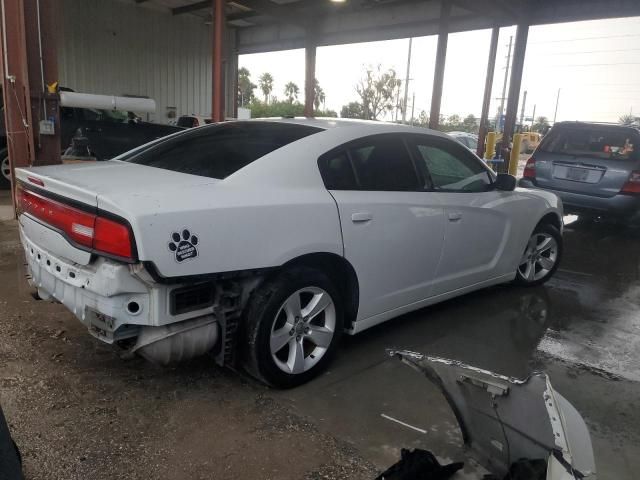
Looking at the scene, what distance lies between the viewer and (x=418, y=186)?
11.5 ft

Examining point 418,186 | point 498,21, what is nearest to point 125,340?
point 418,186

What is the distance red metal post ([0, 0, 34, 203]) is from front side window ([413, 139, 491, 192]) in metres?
4.80

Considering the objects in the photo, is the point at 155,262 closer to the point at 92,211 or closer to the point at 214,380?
the point at 92,211

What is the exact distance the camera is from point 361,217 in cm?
305

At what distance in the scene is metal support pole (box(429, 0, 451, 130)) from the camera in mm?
11711

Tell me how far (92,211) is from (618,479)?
2730mm

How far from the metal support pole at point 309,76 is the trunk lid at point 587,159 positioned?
7.62 m

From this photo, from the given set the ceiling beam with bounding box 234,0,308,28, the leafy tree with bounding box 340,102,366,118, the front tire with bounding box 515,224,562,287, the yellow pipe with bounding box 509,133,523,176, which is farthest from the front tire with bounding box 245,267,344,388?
the leafy tree with bounding box 340,102,366,118

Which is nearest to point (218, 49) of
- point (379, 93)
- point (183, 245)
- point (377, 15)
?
point (377, 15)

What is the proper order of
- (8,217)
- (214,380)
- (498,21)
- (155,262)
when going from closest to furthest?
1. (155,262)
2. (214,380)
3. (8,217)
4. (498,21)

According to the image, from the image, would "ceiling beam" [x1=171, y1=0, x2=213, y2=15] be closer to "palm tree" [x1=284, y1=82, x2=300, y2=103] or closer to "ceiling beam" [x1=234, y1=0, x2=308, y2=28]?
"ceiling beam" [x1=234, y1=0, x2=308, y2=28]

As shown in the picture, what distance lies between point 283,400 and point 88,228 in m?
1.38

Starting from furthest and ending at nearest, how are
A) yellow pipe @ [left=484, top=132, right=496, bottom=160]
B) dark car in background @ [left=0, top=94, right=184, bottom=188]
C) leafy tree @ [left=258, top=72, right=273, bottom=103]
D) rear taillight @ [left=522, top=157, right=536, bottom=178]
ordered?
leafy tree @ [left=258, top=72, right=273, bottom=103] < yellow pipe @ [left=484, top=132, right=496, bottom=160] < dark car in background @ [left=0, top=94, right=184, bottom=188] < rear taillight @ [left=522, top=157, right=536, bottom=178]

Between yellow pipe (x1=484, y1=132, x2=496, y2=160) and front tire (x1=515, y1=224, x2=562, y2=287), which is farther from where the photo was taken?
yellow pipe (x1=484, y1=132, x2=496, y2=160)
